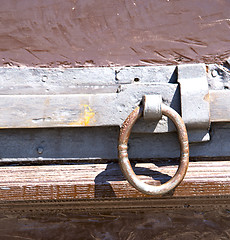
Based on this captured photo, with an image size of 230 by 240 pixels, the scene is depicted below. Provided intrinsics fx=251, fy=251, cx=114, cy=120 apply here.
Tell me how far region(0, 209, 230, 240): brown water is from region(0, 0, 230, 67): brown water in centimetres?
50

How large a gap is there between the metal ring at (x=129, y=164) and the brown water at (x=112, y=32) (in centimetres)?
20

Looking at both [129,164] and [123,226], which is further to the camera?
[123,226]

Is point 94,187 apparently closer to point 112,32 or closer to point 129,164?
point 129,164

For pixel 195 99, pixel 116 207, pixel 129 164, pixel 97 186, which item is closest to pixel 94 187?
pixel 97 186

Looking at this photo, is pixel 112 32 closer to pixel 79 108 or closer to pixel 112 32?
pixel 112 32

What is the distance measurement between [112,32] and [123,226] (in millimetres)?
624

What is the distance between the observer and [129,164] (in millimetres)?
605

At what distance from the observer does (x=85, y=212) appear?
85 cm

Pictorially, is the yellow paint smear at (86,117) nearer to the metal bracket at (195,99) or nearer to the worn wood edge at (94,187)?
the worn wood edge at (94,187)

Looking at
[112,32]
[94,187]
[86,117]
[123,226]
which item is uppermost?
[112,32]

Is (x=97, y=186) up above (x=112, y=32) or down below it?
below

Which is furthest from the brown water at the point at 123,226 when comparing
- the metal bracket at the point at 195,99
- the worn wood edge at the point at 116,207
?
the metal bracket at the point at 195,99

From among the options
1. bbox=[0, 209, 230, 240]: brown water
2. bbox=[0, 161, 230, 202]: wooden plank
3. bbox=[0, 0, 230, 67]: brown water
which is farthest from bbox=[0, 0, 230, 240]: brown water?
bbox=[0, 209, 230, 240]: brown water

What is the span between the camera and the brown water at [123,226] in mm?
834
